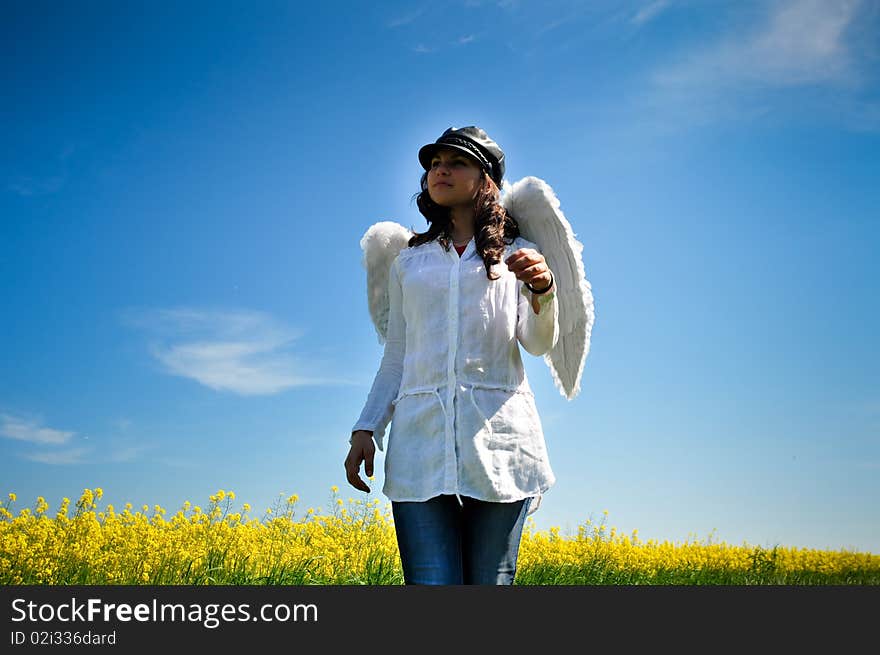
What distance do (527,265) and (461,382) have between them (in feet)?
1.37

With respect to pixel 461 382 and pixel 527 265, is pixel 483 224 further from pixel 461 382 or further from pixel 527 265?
pixel 461 382

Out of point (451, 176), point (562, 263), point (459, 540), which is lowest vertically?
point (459, 540)

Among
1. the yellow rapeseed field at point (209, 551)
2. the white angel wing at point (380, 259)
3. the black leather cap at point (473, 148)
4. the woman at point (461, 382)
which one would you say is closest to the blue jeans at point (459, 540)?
the woman at point (461, 382)

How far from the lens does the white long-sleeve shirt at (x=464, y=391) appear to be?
7.77 ft

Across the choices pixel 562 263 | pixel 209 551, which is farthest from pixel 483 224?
pixel 209 551

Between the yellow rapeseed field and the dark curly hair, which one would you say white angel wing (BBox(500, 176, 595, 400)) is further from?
the yellow rapeseed field

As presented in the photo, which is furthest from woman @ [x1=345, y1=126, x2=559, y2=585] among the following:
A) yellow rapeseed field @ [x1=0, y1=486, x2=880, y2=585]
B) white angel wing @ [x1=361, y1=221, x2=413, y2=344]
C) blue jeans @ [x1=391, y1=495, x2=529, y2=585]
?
yellow rapeseed field @ [x1=0, y1=486, x2=880, y2=585]

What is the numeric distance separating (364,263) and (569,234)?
2.54ft

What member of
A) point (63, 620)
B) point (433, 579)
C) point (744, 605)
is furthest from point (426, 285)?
point (63, 620)

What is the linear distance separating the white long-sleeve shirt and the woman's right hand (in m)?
0.03

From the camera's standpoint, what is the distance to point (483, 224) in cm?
264

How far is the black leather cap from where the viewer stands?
8.56 ft

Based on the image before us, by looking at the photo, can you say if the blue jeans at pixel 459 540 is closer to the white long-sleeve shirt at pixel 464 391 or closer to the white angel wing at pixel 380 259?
the white long-sleeve shirt at pixel 464 391

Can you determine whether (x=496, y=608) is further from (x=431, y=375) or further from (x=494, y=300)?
(x=494, y=300)
